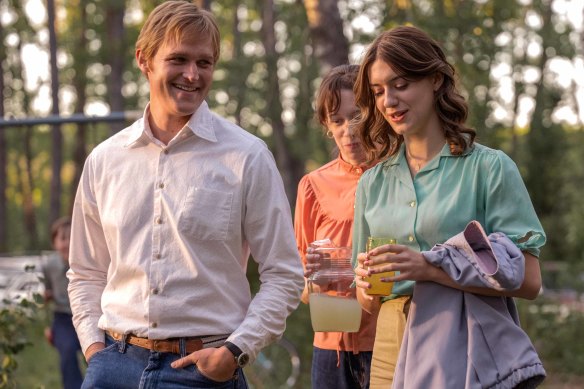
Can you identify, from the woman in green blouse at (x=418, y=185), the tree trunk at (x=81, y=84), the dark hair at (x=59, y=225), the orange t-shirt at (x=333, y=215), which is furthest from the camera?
the tree trunk at (x=81, y=84)

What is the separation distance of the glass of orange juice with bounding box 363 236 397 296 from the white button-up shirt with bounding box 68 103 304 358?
0.36m

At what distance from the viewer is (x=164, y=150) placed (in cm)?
420

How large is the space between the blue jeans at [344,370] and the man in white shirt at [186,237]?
0.89m

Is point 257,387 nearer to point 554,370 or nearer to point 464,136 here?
point 554,370

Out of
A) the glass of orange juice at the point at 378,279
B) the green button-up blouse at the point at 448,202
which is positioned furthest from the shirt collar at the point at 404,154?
the glass of orange juice at the point at 378,279

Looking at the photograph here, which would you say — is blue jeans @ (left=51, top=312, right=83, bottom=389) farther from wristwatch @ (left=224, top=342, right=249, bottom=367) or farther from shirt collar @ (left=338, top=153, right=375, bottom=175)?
wristwatch @ (left=224, top=342, right=249, bottom=367)

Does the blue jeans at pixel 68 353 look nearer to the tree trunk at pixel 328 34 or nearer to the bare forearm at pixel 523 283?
the tree trunk at pixel 328 34

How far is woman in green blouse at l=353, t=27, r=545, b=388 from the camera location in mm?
3715

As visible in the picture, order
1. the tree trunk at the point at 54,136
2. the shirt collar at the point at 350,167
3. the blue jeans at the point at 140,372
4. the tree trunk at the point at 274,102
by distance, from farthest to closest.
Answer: the tree trunk at the point at 274,102
the tree trunk at the point at 54,136
the shirt collar at the point at 350,167
the blue jeans at the point at 140,372

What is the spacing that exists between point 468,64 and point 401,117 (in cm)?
1026

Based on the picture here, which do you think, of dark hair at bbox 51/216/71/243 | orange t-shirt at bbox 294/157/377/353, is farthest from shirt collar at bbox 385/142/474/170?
dark hair at bbox 51/216/71/243

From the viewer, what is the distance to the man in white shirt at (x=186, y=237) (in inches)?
158

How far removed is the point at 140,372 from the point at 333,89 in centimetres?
174

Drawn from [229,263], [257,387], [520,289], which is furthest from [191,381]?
[257,387]
